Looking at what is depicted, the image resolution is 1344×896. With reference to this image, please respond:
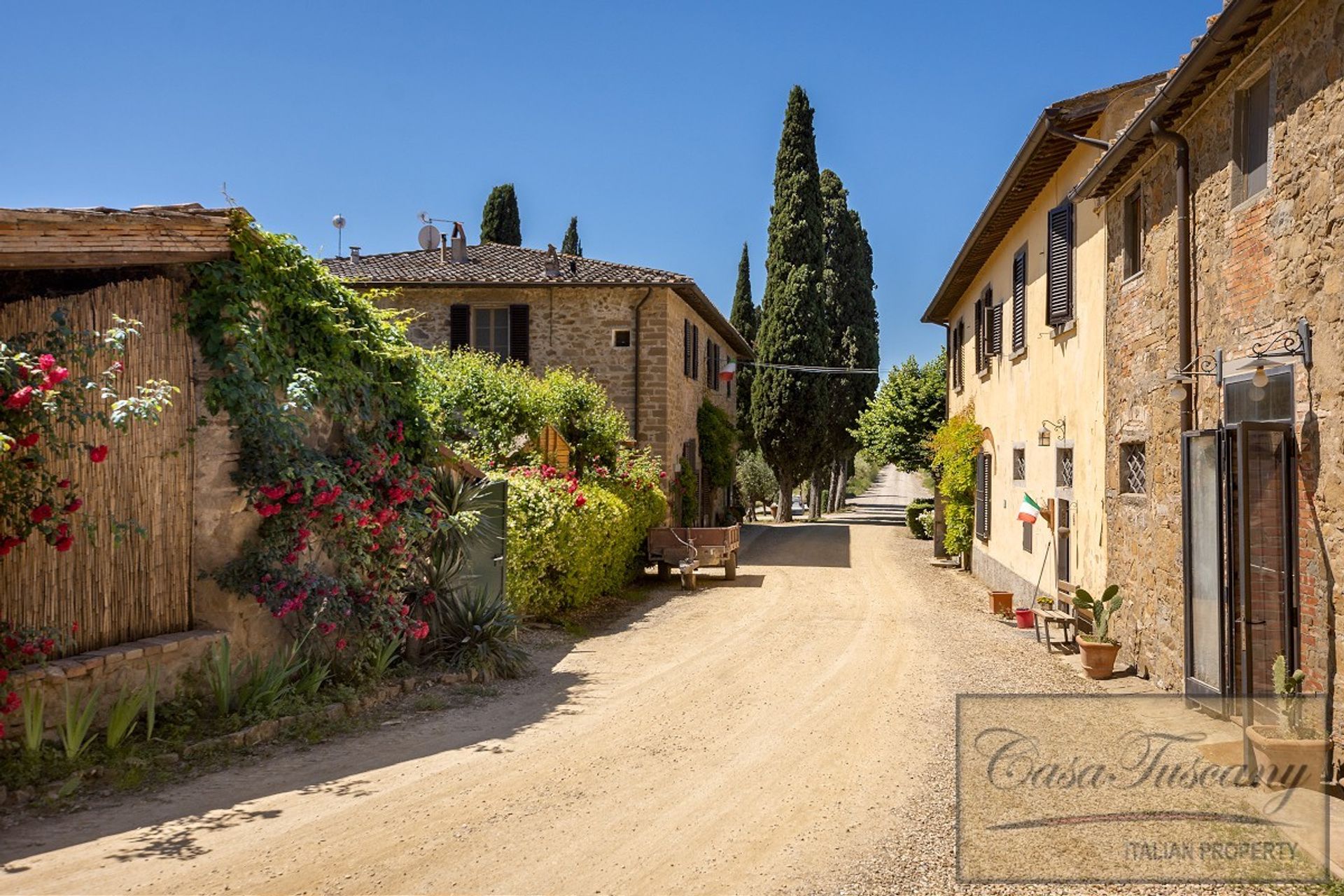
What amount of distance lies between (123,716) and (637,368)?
14242 mm

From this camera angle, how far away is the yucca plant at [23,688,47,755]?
5.11m

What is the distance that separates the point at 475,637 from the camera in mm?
8672

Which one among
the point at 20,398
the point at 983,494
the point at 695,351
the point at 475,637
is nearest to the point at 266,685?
the point at 475,637

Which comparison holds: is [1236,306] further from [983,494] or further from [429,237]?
[429,237]

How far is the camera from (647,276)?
62.6 ft

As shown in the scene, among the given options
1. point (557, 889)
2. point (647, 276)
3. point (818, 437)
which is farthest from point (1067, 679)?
point (818, 437)

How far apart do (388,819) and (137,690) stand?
201 centimetres

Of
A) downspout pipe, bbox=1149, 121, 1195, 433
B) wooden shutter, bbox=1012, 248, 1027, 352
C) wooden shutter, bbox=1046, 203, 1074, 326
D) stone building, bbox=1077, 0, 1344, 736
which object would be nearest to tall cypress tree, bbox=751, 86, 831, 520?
wooden shutter, bbox=1012, 248, 1027, 352

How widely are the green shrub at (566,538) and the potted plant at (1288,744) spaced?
7332mm

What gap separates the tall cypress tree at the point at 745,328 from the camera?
35031mm

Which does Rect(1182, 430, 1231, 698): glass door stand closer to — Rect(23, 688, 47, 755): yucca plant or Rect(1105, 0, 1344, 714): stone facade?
Rect(1105, 0, 1344, 714): stone facade

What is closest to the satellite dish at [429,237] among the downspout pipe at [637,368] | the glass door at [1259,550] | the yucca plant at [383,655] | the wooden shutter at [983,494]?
the downspout pipe at [637,368]

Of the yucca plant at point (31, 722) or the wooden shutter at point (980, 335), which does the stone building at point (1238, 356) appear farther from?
the wooden shutter at point (980, 335)

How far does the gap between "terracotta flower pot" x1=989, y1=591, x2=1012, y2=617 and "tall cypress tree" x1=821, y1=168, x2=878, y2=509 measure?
67.8 ft
